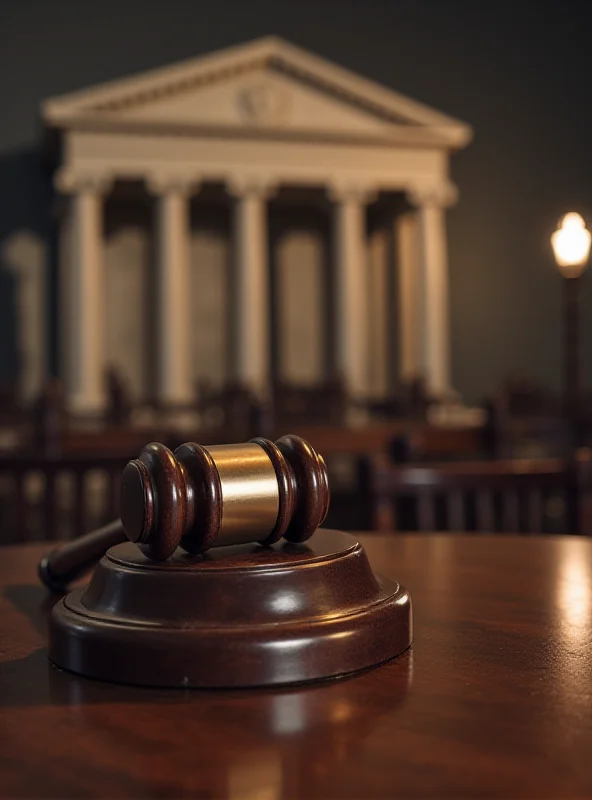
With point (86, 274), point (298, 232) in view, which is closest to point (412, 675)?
point (86, 274)

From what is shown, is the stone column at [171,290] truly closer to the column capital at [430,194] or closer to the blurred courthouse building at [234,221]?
the blurred courthouse building at [234,221]

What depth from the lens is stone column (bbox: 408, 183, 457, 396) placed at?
14.9 meters

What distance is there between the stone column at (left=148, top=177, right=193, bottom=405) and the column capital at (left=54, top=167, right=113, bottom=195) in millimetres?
634

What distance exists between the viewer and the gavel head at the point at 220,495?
87cm

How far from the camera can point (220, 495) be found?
0.88 meters

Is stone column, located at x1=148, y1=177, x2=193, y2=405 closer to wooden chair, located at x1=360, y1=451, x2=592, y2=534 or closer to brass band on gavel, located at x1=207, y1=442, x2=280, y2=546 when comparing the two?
wooden chair, located at x1=360, y1=451, x2=592, y2=534

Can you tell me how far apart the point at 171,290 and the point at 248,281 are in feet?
3.55

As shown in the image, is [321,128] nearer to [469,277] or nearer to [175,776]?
[469,277]

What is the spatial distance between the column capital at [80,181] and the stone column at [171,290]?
634mm

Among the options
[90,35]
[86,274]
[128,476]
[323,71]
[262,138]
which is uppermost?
[90,35]

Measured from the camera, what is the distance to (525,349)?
56.0 feet

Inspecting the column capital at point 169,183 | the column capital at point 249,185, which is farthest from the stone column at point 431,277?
the column capital at point 169,183

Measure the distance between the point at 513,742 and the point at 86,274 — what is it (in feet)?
45.0

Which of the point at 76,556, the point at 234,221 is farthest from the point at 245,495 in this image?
the point at 234,221
